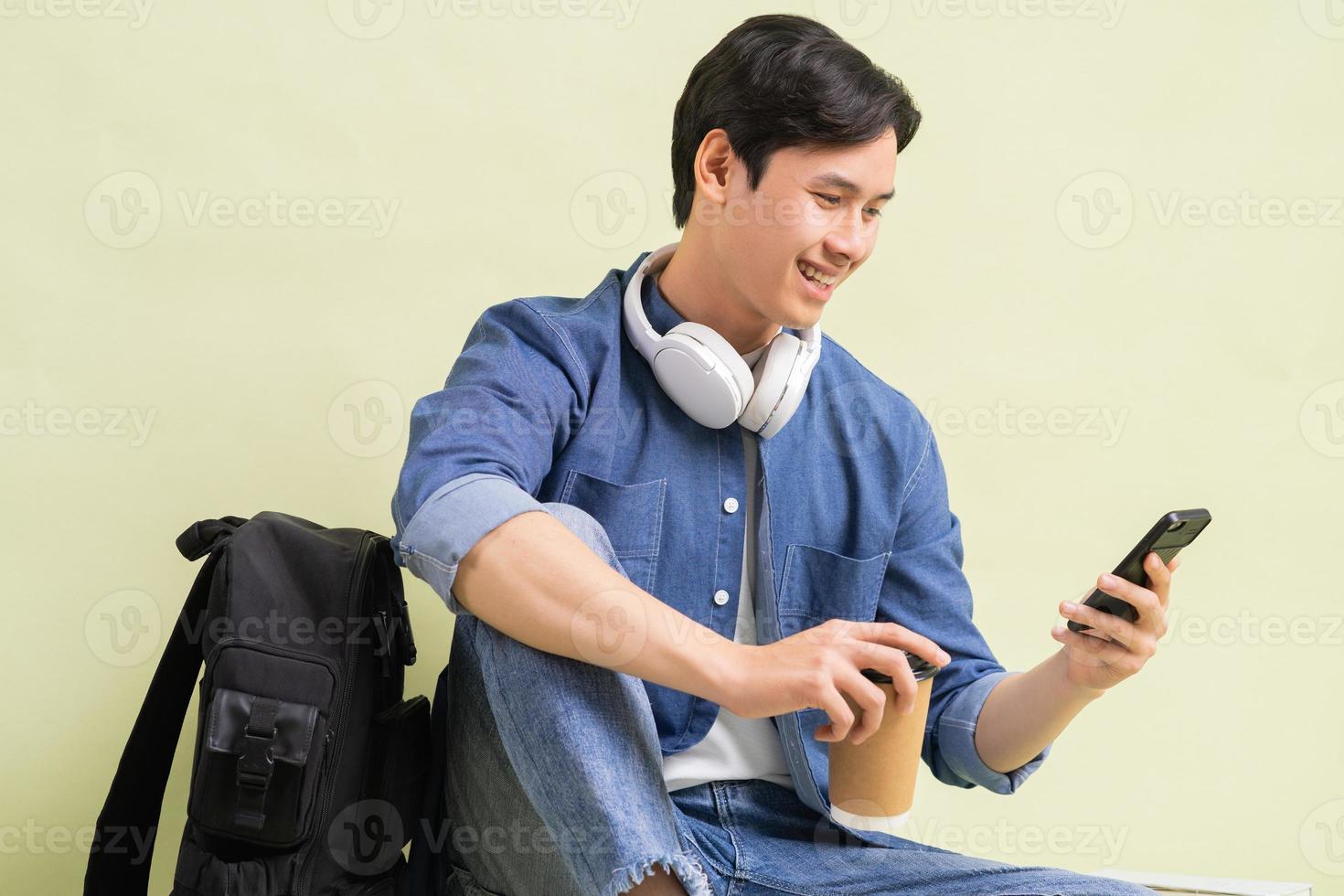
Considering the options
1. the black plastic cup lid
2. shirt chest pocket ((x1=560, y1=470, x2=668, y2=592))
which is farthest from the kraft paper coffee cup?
shirt chest pocket ((x1=560, y1=470, x2=668, y2=592))

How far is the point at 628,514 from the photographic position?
5.12ft

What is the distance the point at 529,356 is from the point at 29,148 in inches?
37.4

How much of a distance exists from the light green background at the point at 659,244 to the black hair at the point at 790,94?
1.58ft

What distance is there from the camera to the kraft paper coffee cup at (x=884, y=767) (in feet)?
4.24

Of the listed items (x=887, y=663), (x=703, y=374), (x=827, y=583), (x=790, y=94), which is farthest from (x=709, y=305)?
(x=887, y=663)

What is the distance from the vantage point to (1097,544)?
229 cm

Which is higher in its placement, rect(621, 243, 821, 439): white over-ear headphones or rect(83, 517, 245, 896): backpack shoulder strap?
rect(621, 243, 821, 439): white over-ear headphones

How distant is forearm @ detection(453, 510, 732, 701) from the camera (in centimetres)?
120

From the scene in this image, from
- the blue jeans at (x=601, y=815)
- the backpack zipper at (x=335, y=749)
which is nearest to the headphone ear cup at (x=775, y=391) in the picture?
the blue jeans at (x=601, y=815)

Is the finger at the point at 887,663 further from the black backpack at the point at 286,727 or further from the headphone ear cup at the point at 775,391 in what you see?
the black backpack at the point at 286,727

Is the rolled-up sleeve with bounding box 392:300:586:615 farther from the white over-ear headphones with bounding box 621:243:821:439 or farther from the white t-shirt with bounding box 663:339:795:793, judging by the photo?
the white t-shirt with bounding box 663:339:795:793

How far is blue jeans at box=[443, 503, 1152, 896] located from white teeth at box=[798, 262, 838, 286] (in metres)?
0.45

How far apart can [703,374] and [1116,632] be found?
0.57 metres

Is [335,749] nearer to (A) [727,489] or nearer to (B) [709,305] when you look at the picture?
(A) [727,489]
